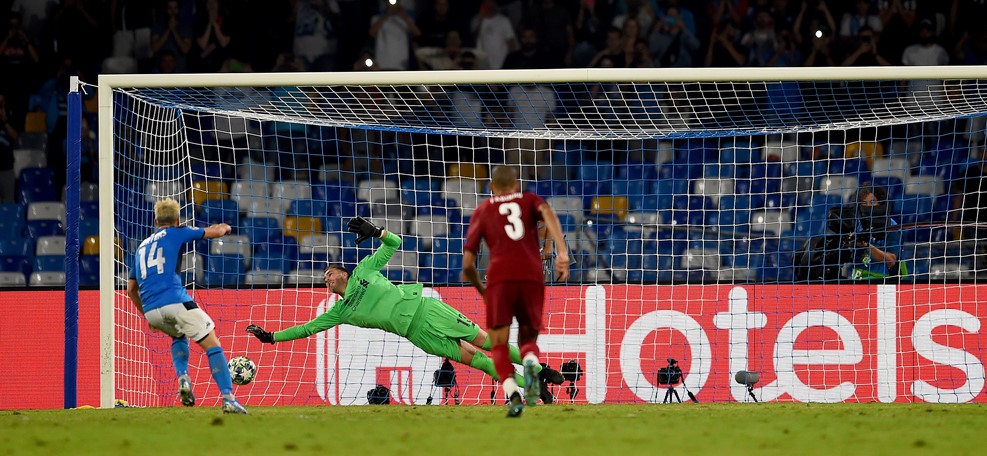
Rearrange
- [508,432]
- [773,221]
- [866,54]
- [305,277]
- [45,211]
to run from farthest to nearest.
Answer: [866,54]
[45,211]
[773,221]
[305,277]
[508,432]

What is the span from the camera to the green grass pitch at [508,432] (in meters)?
5.83

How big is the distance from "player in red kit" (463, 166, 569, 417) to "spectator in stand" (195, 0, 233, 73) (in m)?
9.87

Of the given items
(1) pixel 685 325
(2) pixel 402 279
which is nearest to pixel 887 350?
(1) pixel 685 325

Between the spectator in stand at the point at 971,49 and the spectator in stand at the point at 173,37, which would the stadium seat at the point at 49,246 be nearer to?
the spectator in stand at the point at 173,37

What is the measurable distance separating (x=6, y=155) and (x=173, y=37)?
2.80 m

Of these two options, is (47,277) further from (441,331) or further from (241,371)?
(441,331)

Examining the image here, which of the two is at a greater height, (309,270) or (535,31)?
(535,31)

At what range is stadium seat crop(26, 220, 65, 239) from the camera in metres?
14.8

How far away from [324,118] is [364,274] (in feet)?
6.71

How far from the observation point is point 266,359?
12.1 meters

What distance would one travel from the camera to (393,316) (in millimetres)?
10938

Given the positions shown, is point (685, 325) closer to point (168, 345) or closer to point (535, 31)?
point (168, 345)

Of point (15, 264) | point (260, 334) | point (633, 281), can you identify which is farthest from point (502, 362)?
point (15, 264)

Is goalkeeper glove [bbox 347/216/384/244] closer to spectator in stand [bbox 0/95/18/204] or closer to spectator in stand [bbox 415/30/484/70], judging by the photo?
spectator in stand [bbox 415/30/484/70]
